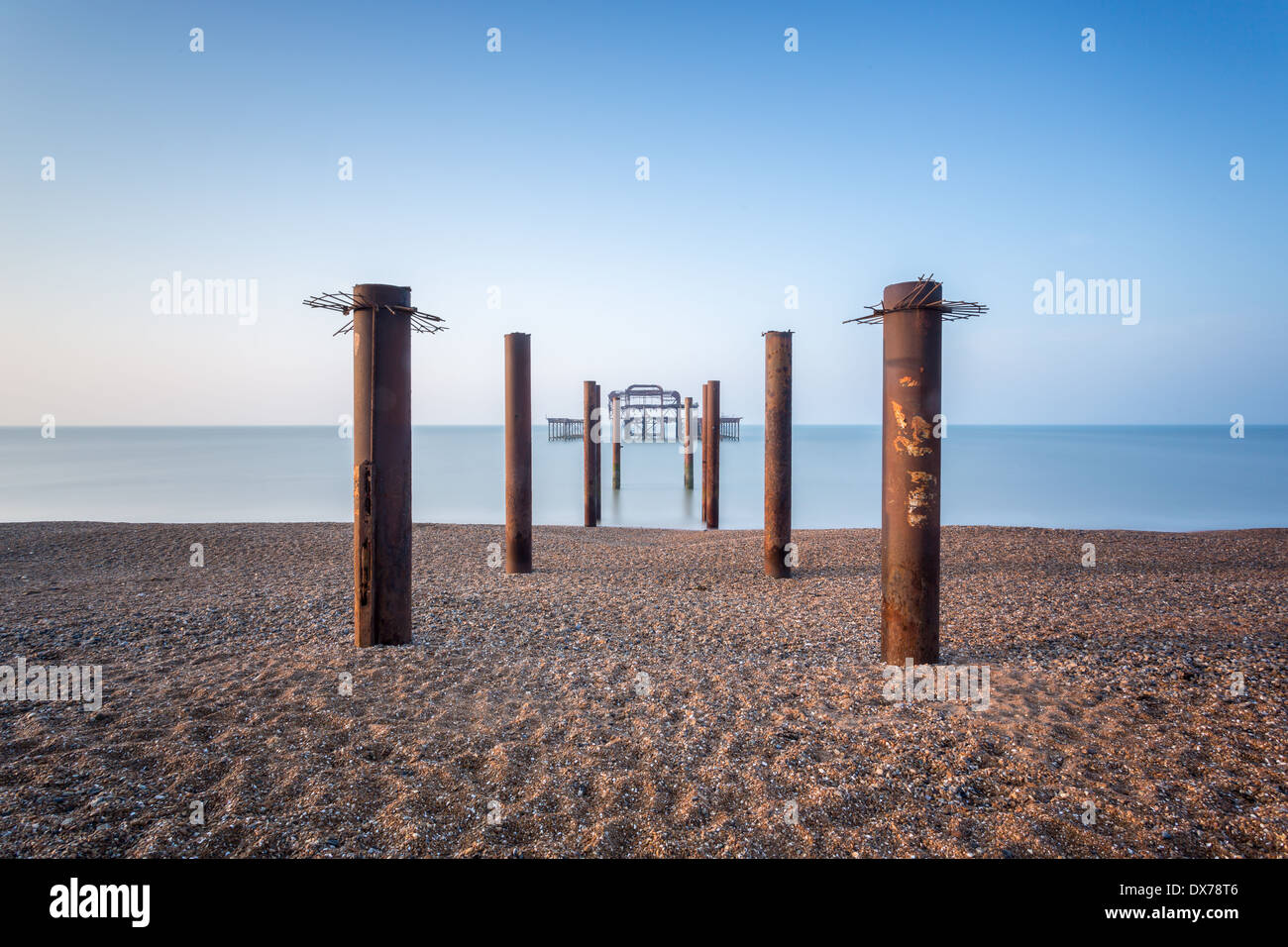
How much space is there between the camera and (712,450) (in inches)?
615

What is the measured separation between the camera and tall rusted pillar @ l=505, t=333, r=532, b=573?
892 centimetres

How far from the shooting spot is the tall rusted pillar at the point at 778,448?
8.64 m

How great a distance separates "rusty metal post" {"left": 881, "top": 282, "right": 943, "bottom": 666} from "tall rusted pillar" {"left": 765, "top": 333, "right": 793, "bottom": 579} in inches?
139

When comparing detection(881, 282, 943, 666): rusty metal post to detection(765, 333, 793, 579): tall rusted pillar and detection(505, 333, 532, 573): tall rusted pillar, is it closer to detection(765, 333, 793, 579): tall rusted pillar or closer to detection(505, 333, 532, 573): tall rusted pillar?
detection(765, 333, 793, 579): tall rusted pillar

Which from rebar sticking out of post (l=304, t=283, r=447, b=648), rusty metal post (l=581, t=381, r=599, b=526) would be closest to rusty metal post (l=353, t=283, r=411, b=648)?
rebar sticking out of post (l=304, t=283, r=447, b=648)

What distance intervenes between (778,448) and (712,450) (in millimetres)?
6763

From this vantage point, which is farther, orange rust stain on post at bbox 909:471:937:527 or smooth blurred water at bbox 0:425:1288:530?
smooth blurred water at bbox 0:425:1288:530

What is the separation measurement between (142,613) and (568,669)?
443 cm

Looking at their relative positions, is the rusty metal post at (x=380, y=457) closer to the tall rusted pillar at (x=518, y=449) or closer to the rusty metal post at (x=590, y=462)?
the tall rusted pillar at (x=518, y=449)

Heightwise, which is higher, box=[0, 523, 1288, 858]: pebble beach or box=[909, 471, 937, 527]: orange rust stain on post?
box=[909, 471, 937, 527]: orange rust stain on post

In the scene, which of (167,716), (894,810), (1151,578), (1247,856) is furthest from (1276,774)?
(167,716)
